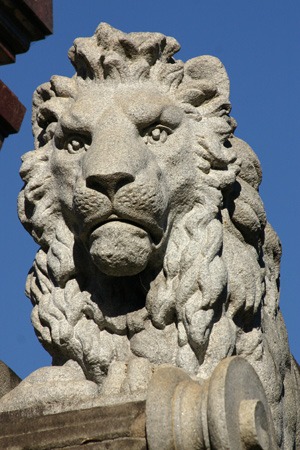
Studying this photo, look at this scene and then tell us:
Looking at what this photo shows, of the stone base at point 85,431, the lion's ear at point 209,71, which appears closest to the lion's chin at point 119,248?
the stone base at point 85,431

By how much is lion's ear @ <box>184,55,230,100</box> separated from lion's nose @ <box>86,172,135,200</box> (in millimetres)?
1117

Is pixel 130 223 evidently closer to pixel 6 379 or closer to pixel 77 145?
pixel 77 145

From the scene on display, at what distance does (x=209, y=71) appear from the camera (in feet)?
24.3

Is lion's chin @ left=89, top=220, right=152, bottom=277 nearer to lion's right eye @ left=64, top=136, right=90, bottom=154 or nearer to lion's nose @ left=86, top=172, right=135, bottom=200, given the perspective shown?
lion's nose @ left=86, top=172, right=135, bottom=200

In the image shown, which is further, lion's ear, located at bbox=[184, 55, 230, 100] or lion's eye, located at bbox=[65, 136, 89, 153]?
lion's ear, located at bbox=[184, 55, 230, 100]

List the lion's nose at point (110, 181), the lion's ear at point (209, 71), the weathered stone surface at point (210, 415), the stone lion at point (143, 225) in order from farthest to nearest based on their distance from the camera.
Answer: the lion's ear at point (209, 71)
the stone lion at point (143, 225)
the lion's nose at point (110, 181)
the weathered stone surface at point (210, 415)

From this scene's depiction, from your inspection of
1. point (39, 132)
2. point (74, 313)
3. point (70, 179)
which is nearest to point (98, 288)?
point (74, 313)

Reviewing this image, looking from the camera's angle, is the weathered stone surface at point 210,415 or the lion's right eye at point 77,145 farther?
the lion's right eye at point 77,145

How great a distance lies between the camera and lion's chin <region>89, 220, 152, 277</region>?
6508 millimetres

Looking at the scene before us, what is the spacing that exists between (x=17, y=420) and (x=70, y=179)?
57.0 inches

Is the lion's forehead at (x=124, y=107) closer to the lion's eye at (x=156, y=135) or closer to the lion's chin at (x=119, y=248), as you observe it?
the lion's eye at (x=156, y=135)

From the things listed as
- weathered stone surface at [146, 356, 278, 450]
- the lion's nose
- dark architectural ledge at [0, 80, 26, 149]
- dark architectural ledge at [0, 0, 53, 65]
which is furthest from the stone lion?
dark architectural ledge at [0, 0, 53, 65]

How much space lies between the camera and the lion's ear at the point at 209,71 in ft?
24.1

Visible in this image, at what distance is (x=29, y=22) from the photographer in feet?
27.8
